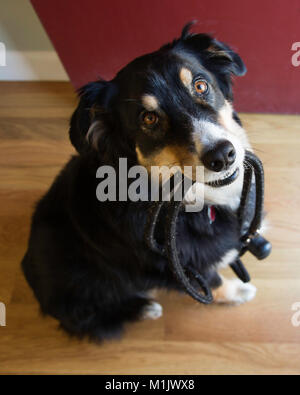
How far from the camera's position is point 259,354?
1395 mm

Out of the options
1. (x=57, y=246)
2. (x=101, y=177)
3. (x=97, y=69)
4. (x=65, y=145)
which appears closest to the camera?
(x=101, y=177)

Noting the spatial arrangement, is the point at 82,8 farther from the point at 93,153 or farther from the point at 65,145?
the point at 93,153

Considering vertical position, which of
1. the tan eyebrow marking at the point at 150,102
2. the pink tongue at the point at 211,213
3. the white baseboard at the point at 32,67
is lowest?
the pink tongue at the point at 211,213

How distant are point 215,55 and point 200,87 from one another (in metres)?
0.17

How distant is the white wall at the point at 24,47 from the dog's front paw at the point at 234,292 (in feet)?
5.42

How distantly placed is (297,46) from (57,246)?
1402 mm

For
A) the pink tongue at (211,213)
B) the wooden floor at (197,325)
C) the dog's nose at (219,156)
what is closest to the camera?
the dog's nose at (219,156)

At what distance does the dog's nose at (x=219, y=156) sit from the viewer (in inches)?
35.7

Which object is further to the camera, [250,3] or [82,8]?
[82,8]
